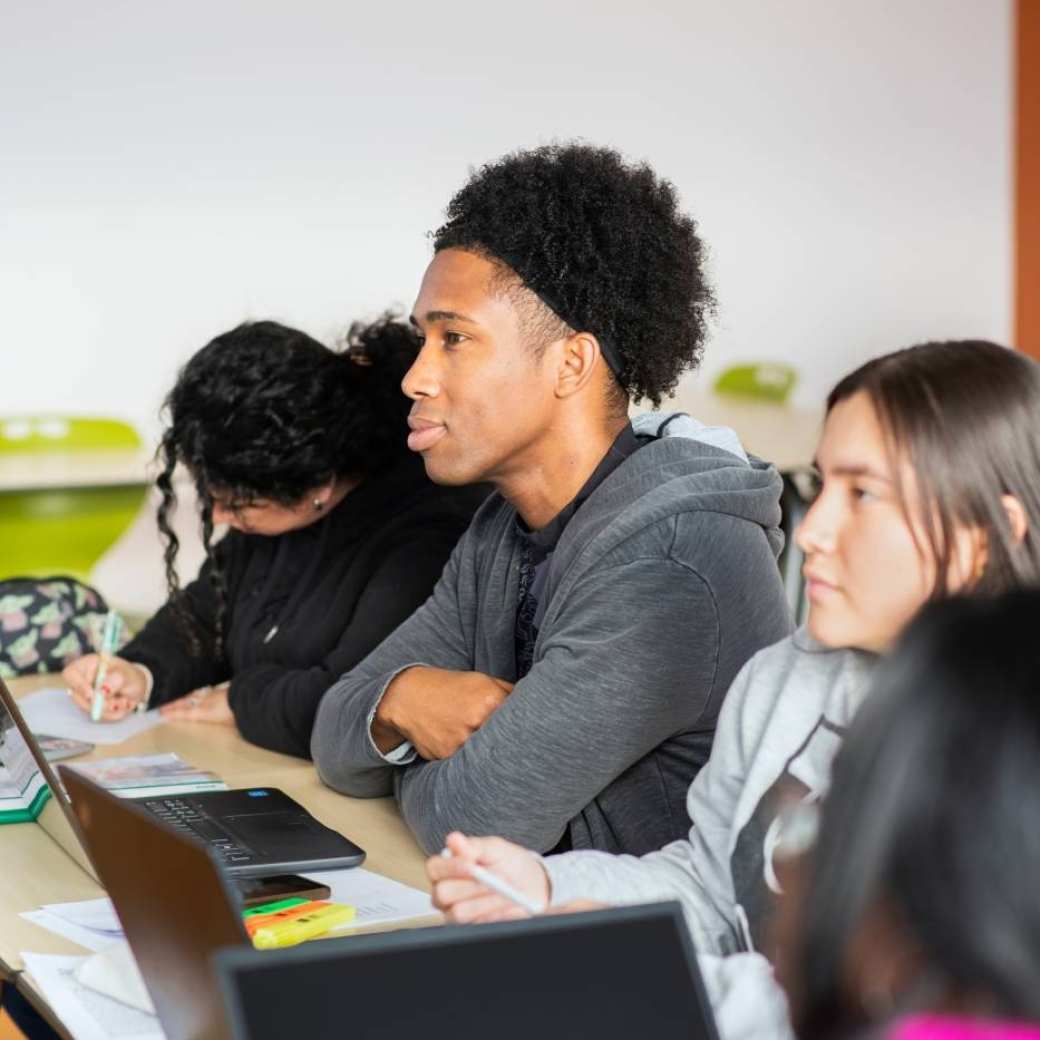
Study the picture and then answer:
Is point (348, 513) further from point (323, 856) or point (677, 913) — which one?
point (677, 913)

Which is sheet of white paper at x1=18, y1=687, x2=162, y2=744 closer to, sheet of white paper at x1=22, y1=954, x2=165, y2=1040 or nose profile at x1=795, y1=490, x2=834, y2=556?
sheet of white paper at x1=22, y1=954, x2=165, y2=1040

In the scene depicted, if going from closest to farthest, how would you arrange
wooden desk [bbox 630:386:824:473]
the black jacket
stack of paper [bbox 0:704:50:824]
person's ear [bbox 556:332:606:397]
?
1. stack of paper [bbox 0:704:50:824]
2. person's ear [bbox 556:332:606:397]
3. the black jacket
4. wooden desk [bbox 630:386:824:473]

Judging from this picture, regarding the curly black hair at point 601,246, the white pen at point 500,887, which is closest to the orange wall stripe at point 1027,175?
the curly black hair at point 601,246

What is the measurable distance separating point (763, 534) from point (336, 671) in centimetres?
72

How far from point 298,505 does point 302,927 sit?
3.50ft

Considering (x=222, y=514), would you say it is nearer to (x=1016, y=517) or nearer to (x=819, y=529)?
(x=819, y=529)

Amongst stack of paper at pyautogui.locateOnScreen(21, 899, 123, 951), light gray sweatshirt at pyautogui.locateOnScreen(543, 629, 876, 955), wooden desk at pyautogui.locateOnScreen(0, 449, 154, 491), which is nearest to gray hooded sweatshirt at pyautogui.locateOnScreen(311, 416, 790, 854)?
light gray sweatshirt at pyautogui.locateOnScreen(543, 629, 876, 955)

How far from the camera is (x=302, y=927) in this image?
4.50 feet

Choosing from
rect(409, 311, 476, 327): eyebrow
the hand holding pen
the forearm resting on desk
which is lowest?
the forearm resting on desk

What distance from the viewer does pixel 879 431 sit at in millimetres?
1126

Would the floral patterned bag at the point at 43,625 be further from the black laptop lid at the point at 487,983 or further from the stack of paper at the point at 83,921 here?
the black laptop lid at the point at 487,983

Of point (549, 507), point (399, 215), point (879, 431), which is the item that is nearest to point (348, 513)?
point (549, 507)

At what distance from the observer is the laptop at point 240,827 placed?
4.93ft

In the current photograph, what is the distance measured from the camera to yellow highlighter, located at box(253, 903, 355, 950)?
1331mm
